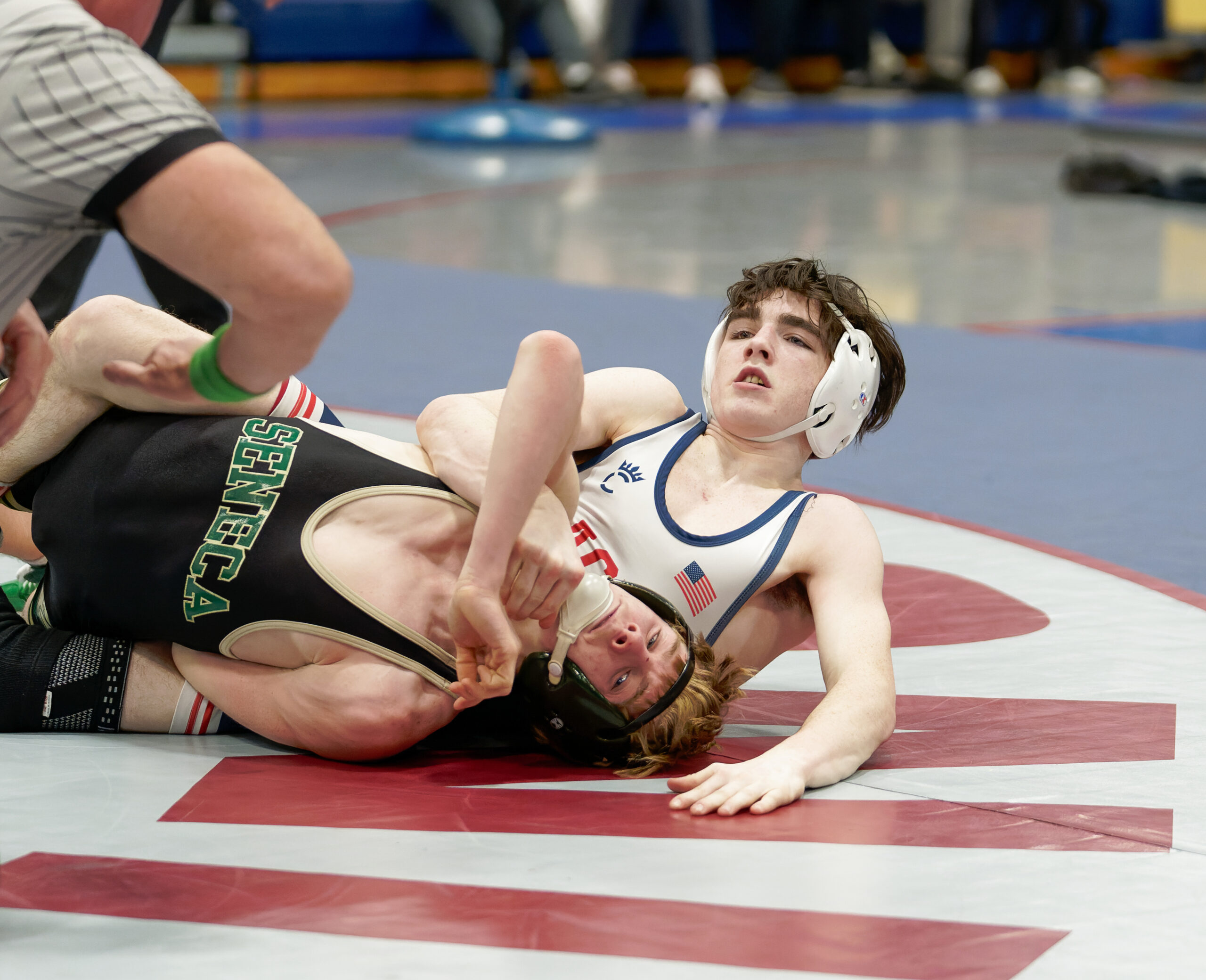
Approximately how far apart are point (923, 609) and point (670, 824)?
3.82 feet

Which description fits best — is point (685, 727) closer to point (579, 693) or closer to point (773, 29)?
point (579, 693)

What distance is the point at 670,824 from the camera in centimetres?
223

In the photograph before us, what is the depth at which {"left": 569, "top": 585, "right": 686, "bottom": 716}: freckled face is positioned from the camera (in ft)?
7.88

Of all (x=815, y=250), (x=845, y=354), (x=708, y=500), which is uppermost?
(x=845, y=354)

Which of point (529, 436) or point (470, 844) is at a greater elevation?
point (529, 436)

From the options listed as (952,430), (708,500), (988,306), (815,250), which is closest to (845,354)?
(708,500)

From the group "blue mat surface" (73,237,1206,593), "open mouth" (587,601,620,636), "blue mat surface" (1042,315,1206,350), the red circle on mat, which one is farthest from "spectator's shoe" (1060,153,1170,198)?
"open mouth" (587,601,620,636)

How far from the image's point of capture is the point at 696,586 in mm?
2680

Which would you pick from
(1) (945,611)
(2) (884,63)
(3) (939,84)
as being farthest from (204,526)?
(2) (884,63)

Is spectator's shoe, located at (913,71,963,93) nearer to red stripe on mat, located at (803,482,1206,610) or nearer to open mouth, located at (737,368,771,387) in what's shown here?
red stripe on mat, located at (803,482,1206,610)

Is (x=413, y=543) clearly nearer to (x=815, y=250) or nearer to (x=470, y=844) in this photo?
(x=470, y=844)

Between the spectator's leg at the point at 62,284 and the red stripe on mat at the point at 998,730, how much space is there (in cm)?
222

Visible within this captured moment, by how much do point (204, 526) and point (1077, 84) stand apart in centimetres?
1589

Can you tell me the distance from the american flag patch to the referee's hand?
1097mm
